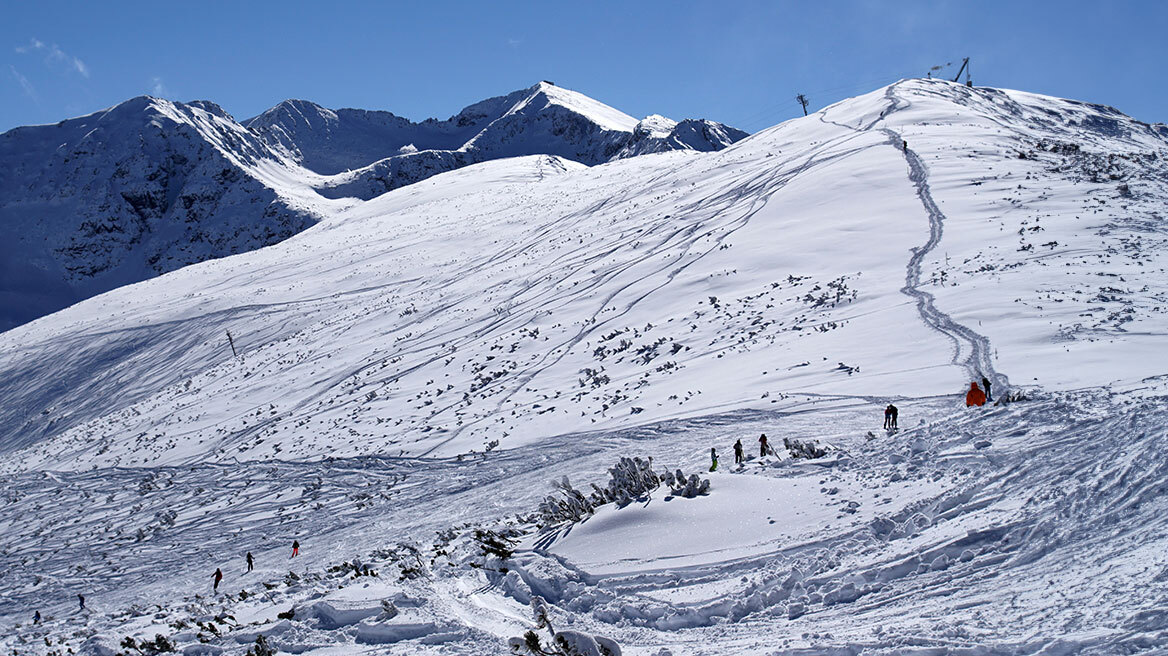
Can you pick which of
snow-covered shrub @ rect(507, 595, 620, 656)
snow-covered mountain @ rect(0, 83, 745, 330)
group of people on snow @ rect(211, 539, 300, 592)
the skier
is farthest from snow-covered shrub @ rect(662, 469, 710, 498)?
snow-covered mountain @ rect(0, 83, 745, 330)

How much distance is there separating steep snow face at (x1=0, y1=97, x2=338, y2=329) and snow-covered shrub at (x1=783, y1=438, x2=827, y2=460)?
127970 millimetres

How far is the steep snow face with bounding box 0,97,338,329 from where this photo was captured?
13388 cm

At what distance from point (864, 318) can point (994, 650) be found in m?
17.0

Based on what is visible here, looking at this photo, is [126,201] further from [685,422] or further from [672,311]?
[685,422]

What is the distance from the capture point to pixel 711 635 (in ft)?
27.3

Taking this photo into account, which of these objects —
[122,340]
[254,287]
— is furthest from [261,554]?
[254,287]

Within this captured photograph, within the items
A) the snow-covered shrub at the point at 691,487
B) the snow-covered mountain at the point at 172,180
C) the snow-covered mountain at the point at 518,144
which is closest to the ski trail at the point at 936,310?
the snow-covered shrub at the point at 691,487

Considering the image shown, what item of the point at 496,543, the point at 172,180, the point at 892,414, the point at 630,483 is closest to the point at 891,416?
the point at 892,414

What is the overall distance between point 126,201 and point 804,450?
17399cm

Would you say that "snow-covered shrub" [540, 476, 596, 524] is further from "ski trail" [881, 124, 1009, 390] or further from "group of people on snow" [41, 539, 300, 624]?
"ski trail" [881, 124, 1009, 390]

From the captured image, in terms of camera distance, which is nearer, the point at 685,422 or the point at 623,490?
the point at 623,490

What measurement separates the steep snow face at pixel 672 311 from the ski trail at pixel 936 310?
11 centimetres

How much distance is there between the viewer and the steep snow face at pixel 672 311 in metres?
20.1

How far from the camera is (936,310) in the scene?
21359mm
